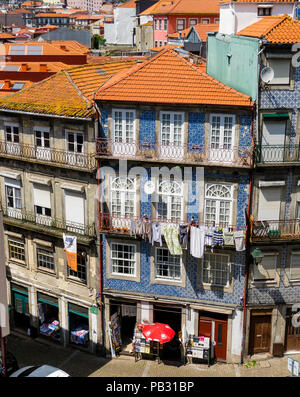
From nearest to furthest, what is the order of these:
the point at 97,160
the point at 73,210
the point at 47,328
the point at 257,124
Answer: the point at 257,124
the point at 97,160
the point at 73,210
the point at 47,328

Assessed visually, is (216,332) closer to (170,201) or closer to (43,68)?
(170,201)

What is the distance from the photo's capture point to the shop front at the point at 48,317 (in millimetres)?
30797

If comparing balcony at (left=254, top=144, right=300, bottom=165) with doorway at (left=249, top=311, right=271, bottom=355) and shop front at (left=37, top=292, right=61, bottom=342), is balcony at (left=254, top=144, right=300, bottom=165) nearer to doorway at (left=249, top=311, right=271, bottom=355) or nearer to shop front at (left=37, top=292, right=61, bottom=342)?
doorway at (left=249, top=311, right=271, bottom=355)

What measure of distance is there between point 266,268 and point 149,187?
736 cm

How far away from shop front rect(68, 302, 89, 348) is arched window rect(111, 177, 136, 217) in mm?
6532

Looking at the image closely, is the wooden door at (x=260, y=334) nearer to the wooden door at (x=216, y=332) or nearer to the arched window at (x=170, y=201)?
the wooden door at (x=216, y=332)

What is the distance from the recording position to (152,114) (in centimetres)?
2539

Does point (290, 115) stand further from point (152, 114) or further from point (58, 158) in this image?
point (58, 158)

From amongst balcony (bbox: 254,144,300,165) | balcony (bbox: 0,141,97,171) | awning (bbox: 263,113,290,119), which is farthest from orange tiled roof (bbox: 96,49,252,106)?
balcony (bbox: 0,141,97,171)

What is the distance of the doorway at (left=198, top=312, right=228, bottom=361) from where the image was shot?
27.8m

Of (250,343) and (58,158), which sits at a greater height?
(58,158)

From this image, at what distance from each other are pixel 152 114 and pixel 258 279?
10.1 meters

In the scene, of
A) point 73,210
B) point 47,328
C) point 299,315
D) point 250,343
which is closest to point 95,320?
point 47,328

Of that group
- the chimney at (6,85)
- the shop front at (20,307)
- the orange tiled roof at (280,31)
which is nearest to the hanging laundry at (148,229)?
the shop front at (20,307)
